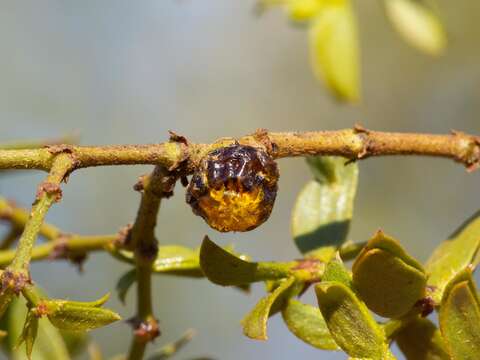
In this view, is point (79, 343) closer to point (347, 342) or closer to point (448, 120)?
point (347, 342)

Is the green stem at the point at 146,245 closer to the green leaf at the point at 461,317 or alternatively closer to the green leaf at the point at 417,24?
the green leaf at the point at 461,317

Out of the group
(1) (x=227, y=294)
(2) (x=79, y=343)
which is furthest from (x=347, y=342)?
(1) (x=227, y=294)

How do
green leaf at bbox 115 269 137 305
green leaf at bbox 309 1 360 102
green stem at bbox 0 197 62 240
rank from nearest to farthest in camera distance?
green leaf at bbox 115 269 137 305 → green stem at bbox 0 197 62 240 → green leaf at bbox 309 1 360 102

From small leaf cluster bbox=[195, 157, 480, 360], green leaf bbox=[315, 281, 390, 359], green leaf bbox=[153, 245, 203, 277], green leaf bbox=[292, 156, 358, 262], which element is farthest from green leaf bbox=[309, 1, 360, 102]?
green leaf bbox=[315, 281, 390, 359]

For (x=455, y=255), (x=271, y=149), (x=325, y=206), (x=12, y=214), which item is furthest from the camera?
(x=12, y=214)

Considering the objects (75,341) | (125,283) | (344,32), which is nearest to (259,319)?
(125,283)

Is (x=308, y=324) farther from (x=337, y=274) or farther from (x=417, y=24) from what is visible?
(x=417, y=24)

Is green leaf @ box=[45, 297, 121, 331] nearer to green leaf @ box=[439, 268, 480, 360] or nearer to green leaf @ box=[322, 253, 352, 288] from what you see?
green leaf @ box=[322, 253, 352, 288]
